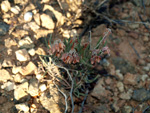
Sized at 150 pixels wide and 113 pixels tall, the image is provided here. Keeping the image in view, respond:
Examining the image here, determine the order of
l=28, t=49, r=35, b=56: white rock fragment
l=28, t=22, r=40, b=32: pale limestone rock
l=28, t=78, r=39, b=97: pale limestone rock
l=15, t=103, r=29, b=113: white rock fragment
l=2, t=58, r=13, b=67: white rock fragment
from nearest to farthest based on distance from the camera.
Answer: l=15, t=103, r=29, b=113: white rock fragment
l=28, t=78, r=39, b=97: pale limestone rock
l=2, t=58, r=13, b=67: white rock fragment
l=28, t=49, r=35, b=56: white rock fragment
l=28, t=22, r=40, b=32: pale limestone rock

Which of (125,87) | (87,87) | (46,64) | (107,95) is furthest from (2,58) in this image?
(125,87)

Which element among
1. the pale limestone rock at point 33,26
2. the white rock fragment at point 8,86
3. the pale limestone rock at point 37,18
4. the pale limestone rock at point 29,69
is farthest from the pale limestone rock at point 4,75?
the pale limestone rock at point 37,18

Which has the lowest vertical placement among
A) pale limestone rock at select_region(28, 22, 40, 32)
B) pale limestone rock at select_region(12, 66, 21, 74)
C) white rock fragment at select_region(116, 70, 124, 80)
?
white rock fragment at select_region(116, 70, 124, 80)

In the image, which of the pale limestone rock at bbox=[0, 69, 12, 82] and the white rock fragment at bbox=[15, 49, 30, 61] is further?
the white rock fragment at bbox=[15, 49, 30, 61]

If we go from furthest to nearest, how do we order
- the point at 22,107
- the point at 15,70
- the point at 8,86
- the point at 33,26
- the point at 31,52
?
the point at 33,26 → the point at 31,52 → the point at 15,70 → the point at 8,86 → the point at 22,107

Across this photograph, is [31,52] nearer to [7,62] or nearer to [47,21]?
[7,62]

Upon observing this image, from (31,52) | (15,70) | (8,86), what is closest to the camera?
(8,86)

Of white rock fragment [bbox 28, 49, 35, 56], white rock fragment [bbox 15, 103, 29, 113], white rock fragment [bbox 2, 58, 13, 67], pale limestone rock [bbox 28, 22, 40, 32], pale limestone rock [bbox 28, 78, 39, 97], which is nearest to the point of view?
white rock fragment [bbox 15, 103, 29, 113]

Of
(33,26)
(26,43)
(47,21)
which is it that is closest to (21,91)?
(26,43)

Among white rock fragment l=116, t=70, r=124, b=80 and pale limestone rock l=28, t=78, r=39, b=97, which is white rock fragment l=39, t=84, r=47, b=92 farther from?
white rock fragment l=116, t=70, r=124, b=80

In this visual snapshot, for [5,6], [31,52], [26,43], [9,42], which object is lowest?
[31,52]

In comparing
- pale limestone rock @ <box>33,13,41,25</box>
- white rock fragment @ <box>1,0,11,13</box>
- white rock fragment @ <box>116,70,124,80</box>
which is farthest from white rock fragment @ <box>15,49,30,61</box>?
white rock fragment @ <box>116,70,124,80</box>

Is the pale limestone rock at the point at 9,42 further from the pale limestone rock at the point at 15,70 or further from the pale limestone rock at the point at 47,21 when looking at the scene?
the pale limestone rock at the point at 47,21
